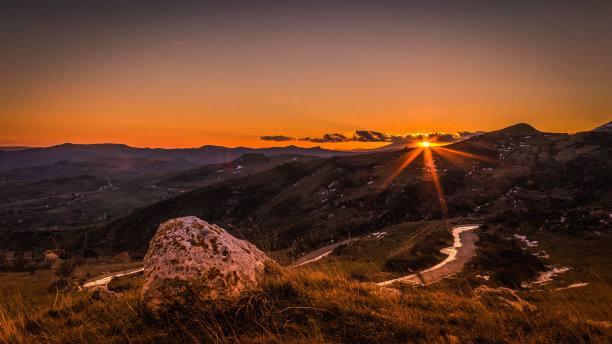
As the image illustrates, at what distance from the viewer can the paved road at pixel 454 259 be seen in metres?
20.6

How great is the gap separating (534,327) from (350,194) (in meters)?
84.2

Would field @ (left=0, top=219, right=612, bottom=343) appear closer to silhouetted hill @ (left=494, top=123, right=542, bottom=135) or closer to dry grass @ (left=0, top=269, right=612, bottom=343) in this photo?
dry grass @ (left=0, top=269, right=612, bottom=343)

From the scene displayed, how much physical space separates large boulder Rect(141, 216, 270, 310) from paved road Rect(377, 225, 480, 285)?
13.6 metres

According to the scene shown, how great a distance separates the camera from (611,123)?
174 metres

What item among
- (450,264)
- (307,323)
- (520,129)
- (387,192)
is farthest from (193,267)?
(520,129)

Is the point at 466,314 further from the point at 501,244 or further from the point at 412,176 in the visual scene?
the point at 412,176

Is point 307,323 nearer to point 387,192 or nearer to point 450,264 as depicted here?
point 450,264

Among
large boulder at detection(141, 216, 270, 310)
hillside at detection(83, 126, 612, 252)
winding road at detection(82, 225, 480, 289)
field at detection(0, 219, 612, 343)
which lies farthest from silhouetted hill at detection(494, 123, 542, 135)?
large boulder at detection(141, 216, 270, 310)

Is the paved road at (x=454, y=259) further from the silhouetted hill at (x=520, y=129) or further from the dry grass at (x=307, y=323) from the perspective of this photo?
the silhouetted hill at (x=520, y=129)

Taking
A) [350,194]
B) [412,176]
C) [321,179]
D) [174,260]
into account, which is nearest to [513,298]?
[174,260]

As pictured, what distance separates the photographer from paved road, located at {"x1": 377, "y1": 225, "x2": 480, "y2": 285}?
20.6m

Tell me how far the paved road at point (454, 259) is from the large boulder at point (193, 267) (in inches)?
535

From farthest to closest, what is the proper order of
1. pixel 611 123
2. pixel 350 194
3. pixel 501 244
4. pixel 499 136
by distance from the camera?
pixel 611 123, pixel 499 136, pixel 350 194, pixel 501 244

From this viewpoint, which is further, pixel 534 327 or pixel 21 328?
pixel 21 328
